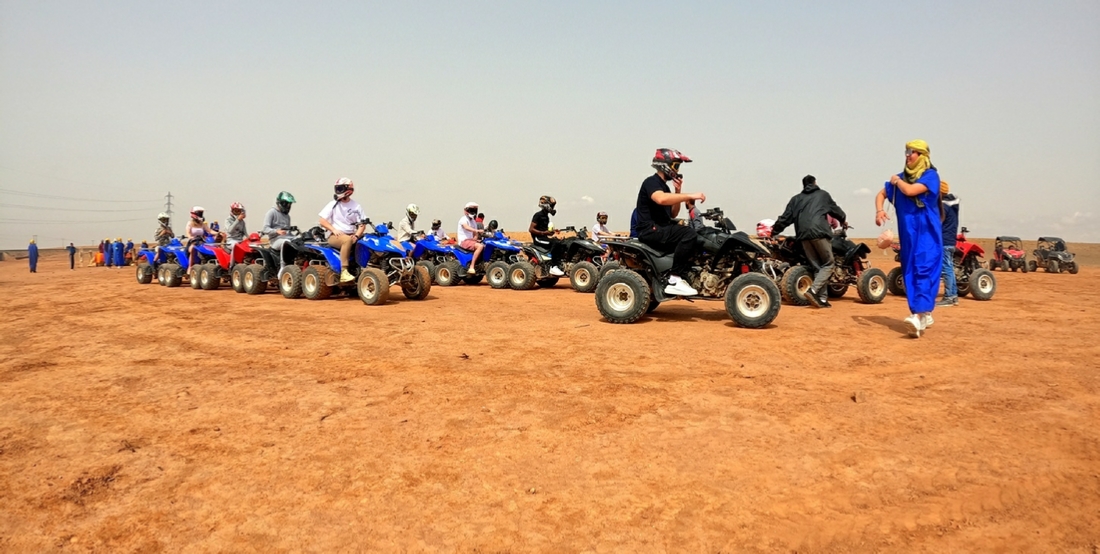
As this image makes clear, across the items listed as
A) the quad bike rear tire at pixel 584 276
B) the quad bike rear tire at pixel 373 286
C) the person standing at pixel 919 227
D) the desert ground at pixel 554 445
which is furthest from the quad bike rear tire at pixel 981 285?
the quad bike rear tire at pixel 373 286

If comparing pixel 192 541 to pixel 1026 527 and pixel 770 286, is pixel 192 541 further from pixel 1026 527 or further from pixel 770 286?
pixel 770 286

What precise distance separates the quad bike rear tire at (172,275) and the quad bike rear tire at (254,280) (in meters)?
3.73

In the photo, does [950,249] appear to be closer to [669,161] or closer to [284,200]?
[669,161]

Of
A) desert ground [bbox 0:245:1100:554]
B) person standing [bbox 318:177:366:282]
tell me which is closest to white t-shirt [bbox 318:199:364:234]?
person standing [bbox 318:177:366:282]

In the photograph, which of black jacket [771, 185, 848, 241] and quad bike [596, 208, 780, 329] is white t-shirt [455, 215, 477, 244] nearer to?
black jacket [771, 185, 848, 241]

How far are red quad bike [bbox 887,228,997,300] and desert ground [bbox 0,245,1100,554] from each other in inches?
204

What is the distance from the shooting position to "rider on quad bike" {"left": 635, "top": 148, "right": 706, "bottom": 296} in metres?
6.97

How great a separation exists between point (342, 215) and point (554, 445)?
7.90 meters

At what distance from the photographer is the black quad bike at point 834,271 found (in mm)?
9133

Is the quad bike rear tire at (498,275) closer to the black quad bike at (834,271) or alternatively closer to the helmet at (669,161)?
the black quad bike at (834,271)

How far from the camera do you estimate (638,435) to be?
3.18 m

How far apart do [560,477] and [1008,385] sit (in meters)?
3.22

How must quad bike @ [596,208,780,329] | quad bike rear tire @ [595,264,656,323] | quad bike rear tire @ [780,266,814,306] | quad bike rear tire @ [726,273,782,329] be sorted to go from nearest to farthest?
1. quad bike rear tire @ [726,273,782,329]
2. quad bike @ [596,208,780,329]
3. quad bike rear tire @ [595,264,656,323]
4. quad bike rear tire @ [780,266,814,306]

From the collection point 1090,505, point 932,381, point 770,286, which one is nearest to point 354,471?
point 1090,505
